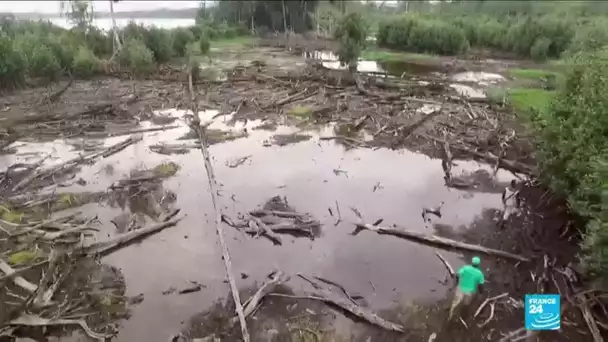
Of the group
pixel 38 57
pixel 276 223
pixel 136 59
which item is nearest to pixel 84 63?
pixel 136 59

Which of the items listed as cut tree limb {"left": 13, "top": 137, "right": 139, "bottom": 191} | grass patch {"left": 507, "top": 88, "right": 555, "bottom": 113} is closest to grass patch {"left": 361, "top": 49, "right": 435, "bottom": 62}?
grass patch {"left": 507, "top": 88, "right": 555, "bottom": 113}

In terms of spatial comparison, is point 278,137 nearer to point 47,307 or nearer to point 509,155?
point 509,155

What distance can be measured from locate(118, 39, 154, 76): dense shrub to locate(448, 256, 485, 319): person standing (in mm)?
31248

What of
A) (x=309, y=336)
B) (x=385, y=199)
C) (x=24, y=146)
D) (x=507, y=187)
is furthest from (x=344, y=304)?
(x=24, y=146)

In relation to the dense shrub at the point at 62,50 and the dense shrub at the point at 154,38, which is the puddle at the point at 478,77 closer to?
the dense shrub at the point at 154,38

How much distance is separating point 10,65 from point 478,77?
107ft

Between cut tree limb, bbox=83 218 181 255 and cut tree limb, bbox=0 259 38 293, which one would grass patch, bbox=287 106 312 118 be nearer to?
cut tree limb, bbox=83 218 181 255

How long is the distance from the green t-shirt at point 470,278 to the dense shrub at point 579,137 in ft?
6.35

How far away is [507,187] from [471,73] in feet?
81.5

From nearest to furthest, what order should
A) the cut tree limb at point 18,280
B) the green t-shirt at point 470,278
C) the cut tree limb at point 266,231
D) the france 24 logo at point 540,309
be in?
the france 24 logo at point 540,309
the green t-shirt at point 470,278
the cut tree limb at point 18,280
the cut tree limb at point 266,231

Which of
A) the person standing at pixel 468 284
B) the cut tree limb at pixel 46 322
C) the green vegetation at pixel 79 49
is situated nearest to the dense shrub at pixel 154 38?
the green vegetation at pixel 79 49

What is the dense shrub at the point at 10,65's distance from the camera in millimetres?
27164

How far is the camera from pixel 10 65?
2788 cm

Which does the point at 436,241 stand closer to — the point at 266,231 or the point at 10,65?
the point at 266,231
